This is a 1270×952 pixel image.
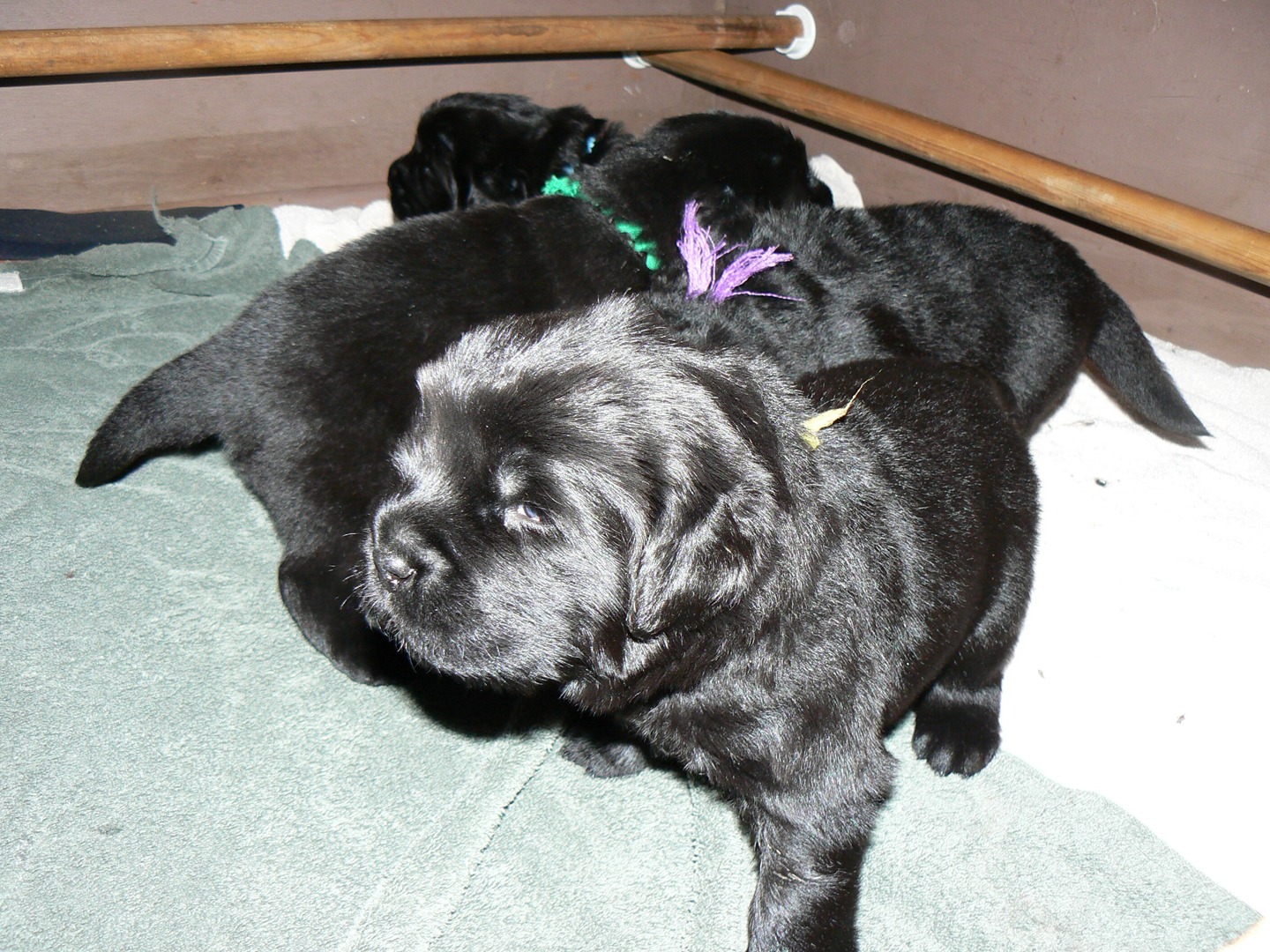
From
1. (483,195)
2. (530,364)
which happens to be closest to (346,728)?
(530,364)

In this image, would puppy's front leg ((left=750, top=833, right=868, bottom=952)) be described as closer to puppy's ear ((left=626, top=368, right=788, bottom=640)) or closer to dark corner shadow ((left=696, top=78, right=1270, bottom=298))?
puppy's ear ((left=626, top=368, right=788, bottom=640))

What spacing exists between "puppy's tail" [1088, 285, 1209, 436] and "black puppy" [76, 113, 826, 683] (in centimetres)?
166

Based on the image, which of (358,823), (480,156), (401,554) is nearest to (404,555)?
(401,554)

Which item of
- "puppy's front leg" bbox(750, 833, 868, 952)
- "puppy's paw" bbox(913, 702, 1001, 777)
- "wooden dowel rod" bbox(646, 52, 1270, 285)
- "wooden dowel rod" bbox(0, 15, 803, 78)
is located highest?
"wooden dowel rod" bbox(0, 15, 803, 78)

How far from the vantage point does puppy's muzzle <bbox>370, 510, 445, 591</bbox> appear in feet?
4.42

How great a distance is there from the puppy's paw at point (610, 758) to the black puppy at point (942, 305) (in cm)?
105

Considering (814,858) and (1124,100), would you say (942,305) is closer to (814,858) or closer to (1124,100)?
(1124,100)

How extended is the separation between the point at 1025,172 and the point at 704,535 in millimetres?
2296

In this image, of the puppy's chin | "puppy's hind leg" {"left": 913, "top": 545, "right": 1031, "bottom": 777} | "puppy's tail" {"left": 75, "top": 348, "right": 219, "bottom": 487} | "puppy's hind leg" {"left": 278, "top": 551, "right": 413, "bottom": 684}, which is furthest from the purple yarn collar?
"puppy's tail" {"left": 75, "top": 348, "right": 219, "bottom": 487}

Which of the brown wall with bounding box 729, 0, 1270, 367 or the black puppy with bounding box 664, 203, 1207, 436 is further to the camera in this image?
the brown wall with bounding box 729, 0, 1270, 367

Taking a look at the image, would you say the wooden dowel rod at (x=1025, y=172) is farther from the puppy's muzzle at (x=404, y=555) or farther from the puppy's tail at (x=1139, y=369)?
the puppy's muzzle at (x=404, y=555)

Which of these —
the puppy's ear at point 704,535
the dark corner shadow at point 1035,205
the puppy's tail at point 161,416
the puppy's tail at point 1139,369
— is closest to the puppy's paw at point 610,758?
the puppy's ear at point 704,535

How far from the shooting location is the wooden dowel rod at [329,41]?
2.76 metres

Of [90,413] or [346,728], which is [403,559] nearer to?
[346,728]
